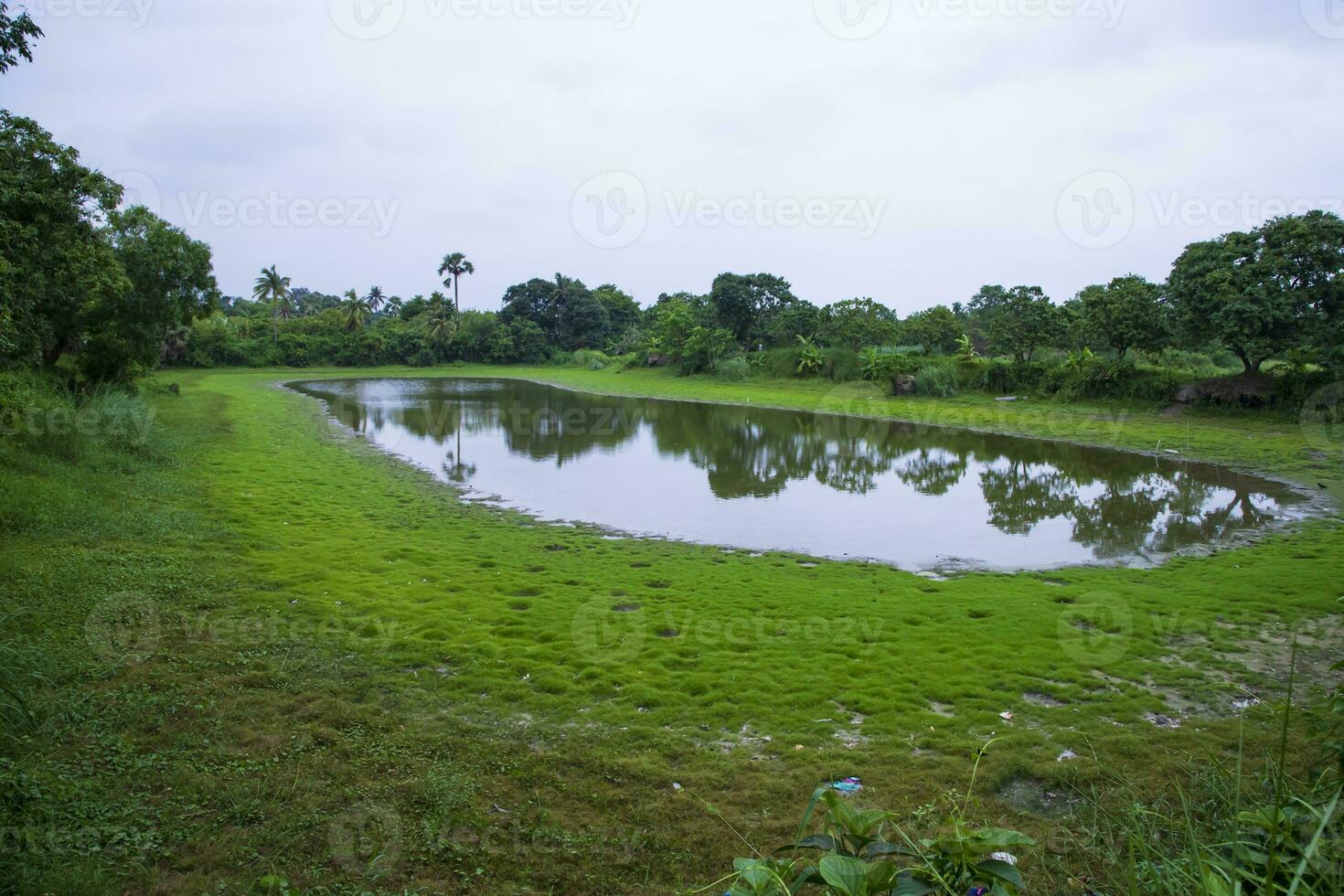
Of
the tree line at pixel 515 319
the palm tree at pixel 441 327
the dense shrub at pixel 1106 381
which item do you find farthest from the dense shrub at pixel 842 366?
the palm tree at pixel 441 327

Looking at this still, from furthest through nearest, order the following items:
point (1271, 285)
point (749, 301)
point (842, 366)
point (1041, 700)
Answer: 1. point (749, 301)
2. point (842, 366)
3. point (1271, 285)
4. point (1041, 700)

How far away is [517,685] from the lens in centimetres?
558

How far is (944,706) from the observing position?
5.43 meters

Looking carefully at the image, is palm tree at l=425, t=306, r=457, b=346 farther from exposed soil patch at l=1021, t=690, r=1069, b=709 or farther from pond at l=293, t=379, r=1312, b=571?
exposed soil patch at l=1021, t=690, r=1069, b=709

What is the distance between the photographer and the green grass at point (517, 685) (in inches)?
138

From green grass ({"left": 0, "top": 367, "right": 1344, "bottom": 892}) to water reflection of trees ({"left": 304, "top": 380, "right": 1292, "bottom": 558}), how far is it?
1.99 meters

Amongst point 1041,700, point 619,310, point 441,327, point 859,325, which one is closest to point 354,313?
point 441,327

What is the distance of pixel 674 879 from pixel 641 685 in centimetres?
229

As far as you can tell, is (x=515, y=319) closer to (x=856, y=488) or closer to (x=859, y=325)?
(x=859, y=325)

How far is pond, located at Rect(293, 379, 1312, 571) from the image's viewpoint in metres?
11.0

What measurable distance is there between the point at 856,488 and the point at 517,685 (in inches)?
417

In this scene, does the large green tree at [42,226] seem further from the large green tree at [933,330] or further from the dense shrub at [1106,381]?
the large green tree at [933,330]

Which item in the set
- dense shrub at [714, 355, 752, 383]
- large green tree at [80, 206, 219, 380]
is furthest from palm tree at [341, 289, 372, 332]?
large green tree at [80, 206, 219, 380]

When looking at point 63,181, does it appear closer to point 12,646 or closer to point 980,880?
point 12,646
